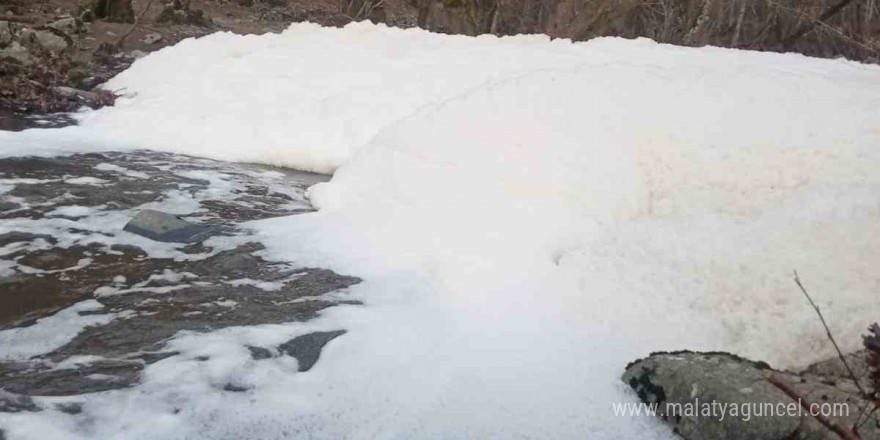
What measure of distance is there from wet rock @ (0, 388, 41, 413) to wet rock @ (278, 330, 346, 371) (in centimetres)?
89

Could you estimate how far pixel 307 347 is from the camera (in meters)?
2.87

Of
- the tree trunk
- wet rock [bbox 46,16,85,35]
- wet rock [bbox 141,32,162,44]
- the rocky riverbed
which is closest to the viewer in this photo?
the rocky riverbed

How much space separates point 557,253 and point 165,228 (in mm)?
2214

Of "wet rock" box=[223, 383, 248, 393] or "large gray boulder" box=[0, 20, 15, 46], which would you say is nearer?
"wet rock" box=[223, 383, 248, 393]

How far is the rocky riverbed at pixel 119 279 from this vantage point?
2.62 m

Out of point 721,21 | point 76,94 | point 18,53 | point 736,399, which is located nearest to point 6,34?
point 18,53

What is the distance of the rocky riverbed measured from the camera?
2619 millimetres

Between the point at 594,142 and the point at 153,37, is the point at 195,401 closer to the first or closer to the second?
the point at 594,142

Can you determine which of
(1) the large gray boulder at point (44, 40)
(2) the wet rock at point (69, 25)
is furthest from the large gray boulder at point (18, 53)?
(2) the wet rock at point (69, 25)

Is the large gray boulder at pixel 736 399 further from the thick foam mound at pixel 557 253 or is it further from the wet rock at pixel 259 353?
the wet rock at pixel 259 353

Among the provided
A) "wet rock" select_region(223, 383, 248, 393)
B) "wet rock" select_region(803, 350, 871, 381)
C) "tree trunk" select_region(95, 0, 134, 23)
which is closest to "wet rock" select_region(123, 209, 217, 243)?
"wet rock" select_region(223, 383, 248, 393)

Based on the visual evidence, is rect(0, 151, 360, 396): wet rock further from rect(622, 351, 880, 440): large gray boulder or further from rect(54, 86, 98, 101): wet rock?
rect(54, 86, 98, 101): wet rock

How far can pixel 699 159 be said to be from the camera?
13.1 ft

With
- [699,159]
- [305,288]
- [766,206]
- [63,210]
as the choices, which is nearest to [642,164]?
[699,159]
